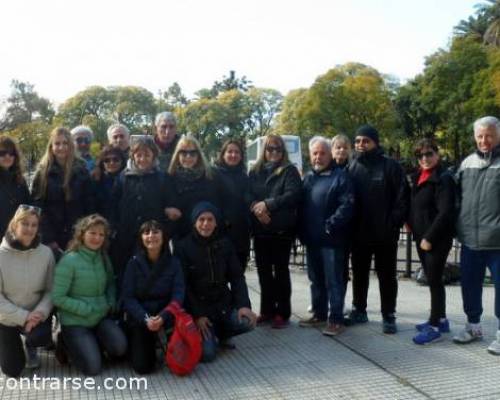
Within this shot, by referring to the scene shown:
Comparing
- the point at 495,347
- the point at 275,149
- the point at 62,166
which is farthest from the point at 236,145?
the point at 495,347

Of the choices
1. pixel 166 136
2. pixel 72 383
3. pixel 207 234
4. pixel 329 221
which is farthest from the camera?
pixel 166 136

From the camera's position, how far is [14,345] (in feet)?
13.5

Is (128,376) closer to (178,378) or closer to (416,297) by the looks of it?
(178,378)

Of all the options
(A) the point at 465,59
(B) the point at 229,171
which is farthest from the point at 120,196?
(A) the point at 465,59

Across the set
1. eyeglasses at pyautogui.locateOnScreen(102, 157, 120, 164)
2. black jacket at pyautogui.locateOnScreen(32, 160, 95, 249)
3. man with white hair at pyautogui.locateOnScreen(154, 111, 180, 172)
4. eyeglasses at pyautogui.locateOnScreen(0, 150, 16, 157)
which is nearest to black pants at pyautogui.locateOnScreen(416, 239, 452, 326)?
man with white hair at pyautogui.locateOnScreen(154, 111, 180, 172)

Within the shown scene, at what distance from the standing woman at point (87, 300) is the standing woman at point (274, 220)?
1.59 metres

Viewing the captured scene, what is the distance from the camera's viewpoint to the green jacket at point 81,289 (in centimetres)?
424

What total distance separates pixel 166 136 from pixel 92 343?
2381mm

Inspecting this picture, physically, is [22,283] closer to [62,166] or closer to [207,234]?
[62,166]

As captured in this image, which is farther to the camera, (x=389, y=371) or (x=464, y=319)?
(x=464, y=319)

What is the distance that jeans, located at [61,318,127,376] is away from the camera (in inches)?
162

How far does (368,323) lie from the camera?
222 inches

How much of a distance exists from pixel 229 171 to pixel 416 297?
3.36m

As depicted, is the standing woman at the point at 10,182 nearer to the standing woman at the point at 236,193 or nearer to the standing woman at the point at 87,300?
the standing woman at the point at 87,300
